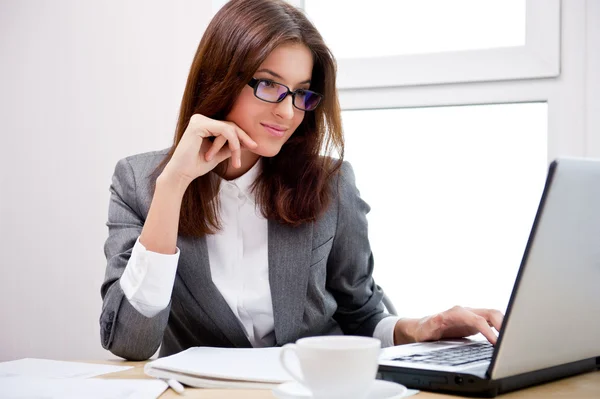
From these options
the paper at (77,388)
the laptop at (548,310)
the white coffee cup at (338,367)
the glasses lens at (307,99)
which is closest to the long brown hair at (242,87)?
the glasses lens at (307,99)

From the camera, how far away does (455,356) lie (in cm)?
105

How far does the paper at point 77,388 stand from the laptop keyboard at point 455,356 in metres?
0.36

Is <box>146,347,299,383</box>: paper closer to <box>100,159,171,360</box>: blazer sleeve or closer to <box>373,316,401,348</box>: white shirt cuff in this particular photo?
<box>100,159,171,360</box>: blazer sleeve

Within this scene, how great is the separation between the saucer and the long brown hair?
706mm

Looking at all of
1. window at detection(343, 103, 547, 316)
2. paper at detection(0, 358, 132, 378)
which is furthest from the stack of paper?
window at detection(343, 103, 547, 316)

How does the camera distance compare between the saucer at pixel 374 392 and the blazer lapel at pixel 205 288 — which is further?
the blazer lapel at pixel 205 288

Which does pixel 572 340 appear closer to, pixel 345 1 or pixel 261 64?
pixel 261 64

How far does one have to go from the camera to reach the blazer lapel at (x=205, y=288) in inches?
58.4

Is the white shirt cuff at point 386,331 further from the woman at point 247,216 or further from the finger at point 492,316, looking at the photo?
the finger at point 492,316

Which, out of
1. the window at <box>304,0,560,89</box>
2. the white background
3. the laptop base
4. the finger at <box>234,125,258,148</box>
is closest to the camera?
the laptop base

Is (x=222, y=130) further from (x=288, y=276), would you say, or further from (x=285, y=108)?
(x=288, y=276)

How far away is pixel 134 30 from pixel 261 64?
116cm

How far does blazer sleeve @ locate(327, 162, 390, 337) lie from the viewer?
1647mm

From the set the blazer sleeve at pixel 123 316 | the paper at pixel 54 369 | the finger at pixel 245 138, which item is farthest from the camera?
the finger at pixel 245 138
